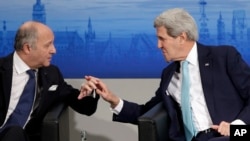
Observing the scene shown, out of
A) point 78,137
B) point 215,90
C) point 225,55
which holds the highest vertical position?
point 225,55

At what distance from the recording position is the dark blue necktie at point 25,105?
3.08m

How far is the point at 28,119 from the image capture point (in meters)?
3.12

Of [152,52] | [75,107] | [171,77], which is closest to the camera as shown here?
[171,77]

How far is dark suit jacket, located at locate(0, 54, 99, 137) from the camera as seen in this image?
3100 mm

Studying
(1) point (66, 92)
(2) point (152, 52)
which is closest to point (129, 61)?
(2) point (152, 52)

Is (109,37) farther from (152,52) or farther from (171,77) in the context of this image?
(171,77)

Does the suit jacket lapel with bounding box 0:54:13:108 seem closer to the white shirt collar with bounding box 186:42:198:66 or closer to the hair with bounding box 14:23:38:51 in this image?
the hair with bounding box 14:23:38:51

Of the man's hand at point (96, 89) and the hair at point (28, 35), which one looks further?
the hair at point (28, 35)

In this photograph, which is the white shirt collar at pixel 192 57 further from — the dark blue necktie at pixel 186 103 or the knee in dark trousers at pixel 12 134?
the knee in dark trousers at pixel 12 134

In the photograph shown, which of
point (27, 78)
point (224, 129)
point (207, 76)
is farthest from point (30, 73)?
point (224, 129)

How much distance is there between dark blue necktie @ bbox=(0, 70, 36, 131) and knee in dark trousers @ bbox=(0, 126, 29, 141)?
1.06 feet

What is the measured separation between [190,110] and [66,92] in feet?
2.75

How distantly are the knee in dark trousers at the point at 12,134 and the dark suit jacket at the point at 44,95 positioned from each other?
35 cm

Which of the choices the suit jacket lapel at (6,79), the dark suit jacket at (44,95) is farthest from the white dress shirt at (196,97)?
the suit jacket lapel at (6,79)
